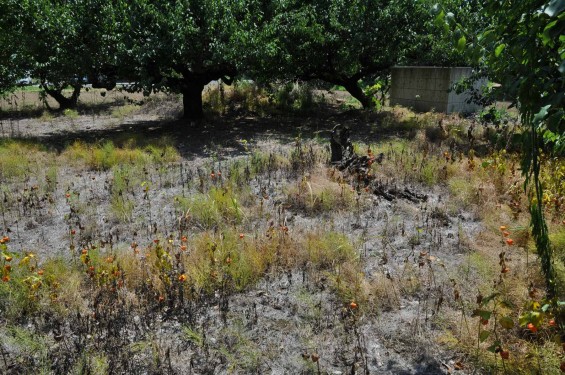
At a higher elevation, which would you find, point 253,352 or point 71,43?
point 71,43

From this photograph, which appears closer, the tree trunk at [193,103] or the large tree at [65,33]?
the large tree at [65,33]

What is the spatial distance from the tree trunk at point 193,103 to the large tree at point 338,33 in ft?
5.89

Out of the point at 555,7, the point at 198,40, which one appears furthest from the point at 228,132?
the point at 555,7

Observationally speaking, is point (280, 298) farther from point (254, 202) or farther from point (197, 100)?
point (197, 100)

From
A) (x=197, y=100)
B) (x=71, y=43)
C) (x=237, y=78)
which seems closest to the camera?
(x=71, y=43)

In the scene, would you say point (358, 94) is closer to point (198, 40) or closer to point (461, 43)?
point (198, 40)

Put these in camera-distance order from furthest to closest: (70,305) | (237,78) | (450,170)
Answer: (237,78), (450,170), (70,305)

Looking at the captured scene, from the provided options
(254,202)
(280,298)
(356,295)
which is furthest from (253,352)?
(254,202)

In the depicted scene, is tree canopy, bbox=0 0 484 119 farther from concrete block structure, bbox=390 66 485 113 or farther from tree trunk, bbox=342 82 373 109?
tree trunk, bbox=342 82 373 109

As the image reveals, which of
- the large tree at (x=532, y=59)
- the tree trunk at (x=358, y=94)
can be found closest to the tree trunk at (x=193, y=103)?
the tree trunk at (x=358, y=94)

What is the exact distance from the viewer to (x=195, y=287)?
381cm

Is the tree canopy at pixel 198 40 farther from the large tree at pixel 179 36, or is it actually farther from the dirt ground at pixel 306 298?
Result: the dirt ground at pixel 306 298

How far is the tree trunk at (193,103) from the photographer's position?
11969 mm

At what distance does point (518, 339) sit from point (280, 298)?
1673 millimetres
